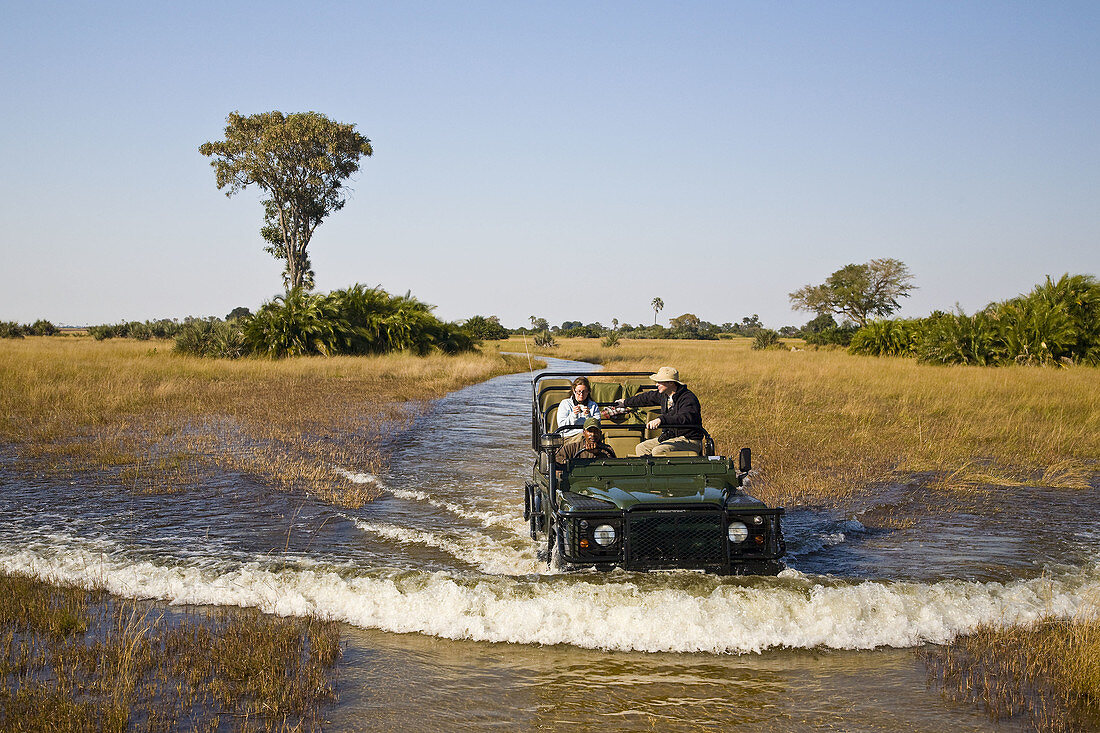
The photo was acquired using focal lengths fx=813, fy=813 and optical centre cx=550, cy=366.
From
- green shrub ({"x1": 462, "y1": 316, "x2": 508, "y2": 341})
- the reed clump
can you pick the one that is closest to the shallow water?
the reed clump

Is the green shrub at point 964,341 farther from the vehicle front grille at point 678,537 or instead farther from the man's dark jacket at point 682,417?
the vehicle front grille at point 678,537

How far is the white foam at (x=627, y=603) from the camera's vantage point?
5.93m

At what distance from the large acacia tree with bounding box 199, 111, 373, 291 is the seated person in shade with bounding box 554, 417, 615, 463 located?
121 ft

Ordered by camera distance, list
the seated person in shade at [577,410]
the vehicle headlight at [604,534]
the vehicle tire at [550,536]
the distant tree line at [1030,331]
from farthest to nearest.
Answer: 1. the distant tree line at [1030,331]
2. the seated person in shade at [577,410]
3. the vehicle tire at [550,536]
4. the vehicle headlight at [604,534]

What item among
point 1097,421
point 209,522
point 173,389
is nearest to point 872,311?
point 1097,421

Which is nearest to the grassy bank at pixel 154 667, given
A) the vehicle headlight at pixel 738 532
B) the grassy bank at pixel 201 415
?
the vehicle headlight at pixel 738 532

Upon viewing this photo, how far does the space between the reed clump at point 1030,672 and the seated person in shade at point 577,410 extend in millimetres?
3667

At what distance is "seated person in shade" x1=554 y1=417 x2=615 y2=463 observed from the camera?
772 centimetres

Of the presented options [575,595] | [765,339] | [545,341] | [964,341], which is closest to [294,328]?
[964,341]

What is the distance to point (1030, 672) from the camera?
17.3 feet

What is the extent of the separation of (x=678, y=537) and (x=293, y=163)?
4257 cm

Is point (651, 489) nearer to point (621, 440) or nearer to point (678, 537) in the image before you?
point (678, 537)

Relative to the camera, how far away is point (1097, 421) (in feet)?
56.4

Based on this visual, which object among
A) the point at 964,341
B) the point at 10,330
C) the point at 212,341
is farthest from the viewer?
the point at 10,330
